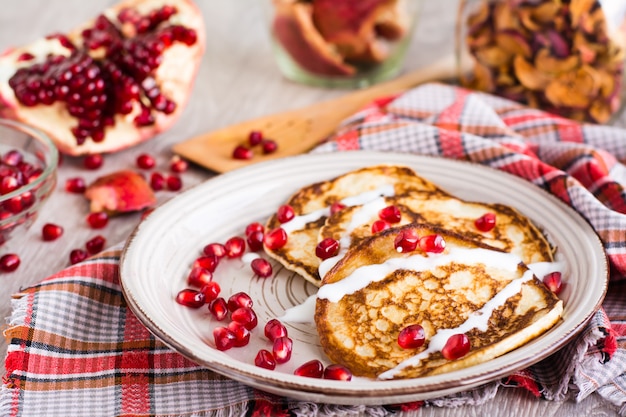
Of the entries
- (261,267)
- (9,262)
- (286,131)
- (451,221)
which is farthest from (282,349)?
(286,131)

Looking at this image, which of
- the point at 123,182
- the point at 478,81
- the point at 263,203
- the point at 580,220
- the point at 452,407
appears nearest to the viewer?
the point at 452,407

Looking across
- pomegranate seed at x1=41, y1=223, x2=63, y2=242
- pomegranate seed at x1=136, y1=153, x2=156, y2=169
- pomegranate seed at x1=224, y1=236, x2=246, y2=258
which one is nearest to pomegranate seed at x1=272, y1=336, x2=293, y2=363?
pomegranate seed at x1=224, y1=236, x2=246, y2=258

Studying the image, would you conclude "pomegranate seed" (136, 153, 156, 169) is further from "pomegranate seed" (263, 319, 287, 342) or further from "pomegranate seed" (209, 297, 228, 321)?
"pomegranate seed" (263, 319, 287, 342)

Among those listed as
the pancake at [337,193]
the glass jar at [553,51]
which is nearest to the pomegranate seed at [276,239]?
the pancake at [337,193]

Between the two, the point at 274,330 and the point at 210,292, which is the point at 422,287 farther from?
the point at 210,292

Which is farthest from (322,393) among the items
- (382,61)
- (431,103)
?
(382,61)

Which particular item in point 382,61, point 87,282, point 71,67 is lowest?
point 382,61

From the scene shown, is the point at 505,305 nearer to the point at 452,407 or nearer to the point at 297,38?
the point at 452,407
